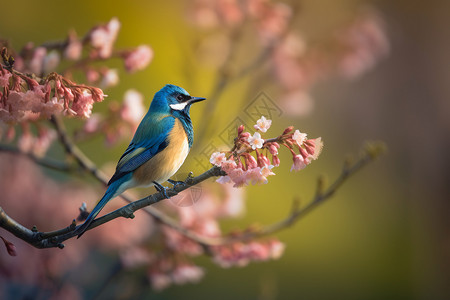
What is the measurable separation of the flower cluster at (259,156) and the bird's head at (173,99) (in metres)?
0.13

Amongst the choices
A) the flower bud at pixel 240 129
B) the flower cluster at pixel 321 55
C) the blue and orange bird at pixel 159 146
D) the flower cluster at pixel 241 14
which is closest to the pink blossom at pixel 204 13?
the flower cluster at pixel 241 14

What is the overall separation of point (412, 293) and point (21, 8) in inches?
88.2

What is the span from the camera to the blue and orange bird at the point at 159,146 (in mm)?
484

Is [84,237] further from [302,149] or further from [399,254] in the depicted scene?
[399,254]

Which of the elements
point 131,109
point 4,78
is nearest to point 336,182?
point 131,109

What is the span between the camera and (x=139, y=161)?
19.5 inches

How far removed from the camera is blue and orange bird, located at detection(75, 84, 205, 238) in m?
0.48

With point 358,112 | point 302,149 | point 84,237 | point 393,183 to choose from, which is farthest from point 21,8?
point 393,183

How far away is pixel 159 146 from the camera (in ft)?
1.65

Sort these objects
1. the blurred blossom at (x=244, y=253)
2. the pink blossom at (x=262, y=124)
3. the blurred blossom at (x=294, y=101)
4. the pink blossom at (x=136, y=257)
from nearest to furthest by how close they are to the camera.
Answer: the pink blossom at (x=262, y=124) → the blurred blossom at (x=244, y=253) → the pink blossom at (x=136, y=257) → the blurred blossom at (x=294, y=101)

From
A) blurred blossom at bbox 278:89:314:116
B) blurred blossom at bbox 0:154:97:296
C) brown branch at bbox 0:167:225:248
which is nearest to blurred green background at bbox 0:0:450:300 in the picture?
blurred blossom at bbox 278:89:314:116

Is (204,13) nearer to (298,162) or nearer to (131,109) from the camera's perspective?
(131,109)

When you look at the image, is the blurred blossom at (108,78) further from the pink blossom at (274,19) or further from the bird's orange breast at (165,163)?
the pink blossom at (274,19)

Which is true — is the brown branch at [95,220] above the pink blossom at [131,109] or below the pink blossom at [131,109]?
below
